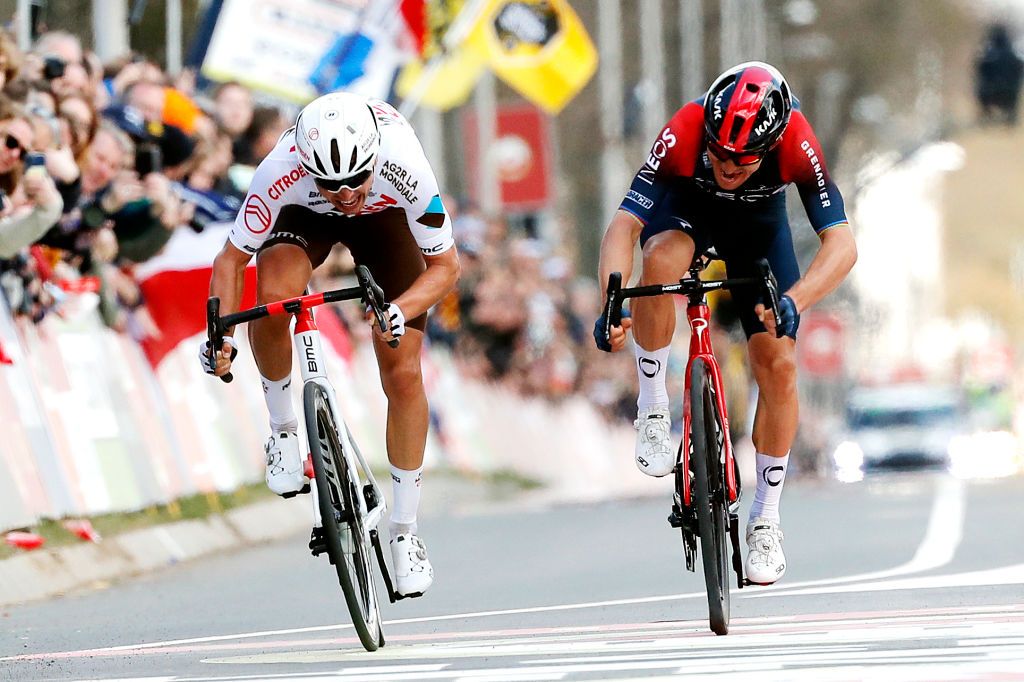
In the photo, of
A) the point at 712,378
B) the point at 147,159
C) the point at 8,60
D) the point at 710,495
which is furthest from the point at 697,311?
the point at 147,159

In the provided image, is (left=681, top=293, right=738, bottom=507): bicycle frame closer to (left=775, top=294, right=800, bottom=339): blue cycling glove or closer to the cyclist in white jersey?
(left=775, top=294, right=800, bottom=339): blue cycling glove

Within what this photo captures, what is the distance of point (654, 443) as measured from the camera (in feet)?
31.7

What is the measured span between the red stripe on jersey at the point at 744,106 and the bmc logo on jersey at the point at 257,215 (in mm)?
1680

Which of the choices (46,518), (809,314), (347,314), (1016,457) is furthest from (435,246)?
(1016,457)

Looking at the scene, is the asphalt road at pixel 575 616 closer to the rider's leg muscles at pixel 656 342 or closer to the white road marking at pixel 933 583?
the white road marking at pixel 933 583

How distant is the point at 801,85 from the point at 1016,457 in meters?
11.1

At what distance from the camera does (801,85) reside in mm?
59188

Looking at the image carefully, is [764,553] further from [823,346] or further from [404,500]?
[823,346]

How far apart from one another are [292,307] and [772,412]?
201 cm

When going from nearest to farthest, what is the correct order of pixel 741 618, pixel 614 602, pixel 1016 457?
1. pixel 741 618
2. pixel 614 602
3. pixel 1016 457

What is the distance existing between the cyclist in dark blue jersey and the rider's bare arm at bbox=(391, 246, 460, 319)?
1.84 feet

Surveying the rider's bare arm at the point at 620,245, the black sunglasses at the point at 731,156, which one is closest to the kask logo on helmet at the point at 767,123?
the black sunglasses at the point at 731,156

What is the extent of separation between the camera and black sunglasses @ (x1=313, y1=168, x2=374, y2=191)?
28.5 feet

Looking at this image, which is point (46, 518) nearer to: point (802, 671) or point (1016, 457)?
point (802, 671)
